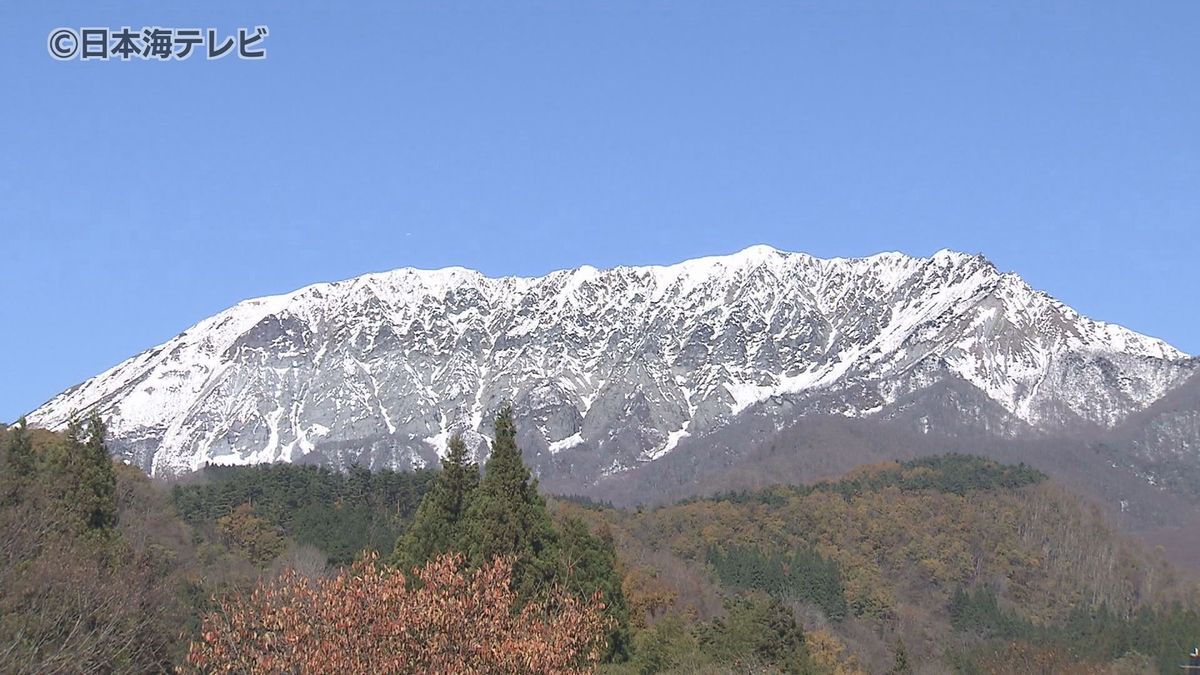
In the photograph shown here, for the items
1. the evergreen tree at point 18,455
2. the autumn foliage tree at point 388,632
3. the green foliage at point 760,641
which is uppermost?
the evergreen tree at point 18,455

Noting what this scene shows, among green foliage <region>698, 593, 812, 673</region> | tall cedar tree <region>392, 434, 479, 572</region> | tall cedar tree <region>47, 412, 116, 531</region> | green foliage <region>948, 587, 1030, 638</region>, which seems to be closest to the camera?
tall cedar tree <region>392, 434, 479, 572</region>

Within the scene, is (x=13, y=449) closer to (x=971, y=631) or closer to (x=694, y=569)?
(x=694, y=569)

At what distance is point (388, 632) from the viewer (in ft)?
60.4

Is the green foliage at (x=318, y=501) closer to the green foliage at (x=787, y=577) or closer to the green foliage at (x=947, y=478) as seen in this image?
the green foliage at (x=787, y=577)

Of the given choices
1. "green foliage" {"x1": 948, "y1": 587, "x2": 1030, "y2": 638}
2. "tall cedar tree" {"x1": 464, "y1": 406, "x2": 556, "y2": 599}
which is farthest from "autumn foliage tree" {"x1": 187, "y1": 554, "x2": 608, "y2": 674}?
"green foliage" {"x1": 948, "y1": 587, "x2": 1030, "y2": 638}

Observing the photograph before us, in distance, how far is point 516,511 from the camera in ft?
135

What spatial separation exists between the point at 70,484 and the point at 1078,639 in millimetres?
62120

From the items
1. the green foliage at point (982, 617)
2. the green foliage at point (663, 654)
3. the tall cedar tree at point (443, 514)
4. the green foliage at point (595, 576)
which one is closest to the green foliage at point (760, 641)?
the green foliage at point (663, 654)

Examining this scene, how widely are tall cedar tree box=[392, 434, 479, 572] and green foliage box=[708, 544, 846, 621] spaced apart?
175 feet

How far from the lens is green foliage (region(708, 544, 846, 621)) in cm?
10200

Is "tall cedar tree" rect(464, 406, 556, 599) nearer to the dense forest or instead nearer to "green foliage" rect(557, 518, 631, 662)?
the dense forest

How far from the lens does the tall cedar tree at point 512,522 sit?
3934 cm

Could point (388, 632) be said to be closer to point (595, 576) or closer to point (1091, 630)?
point (595, 576)

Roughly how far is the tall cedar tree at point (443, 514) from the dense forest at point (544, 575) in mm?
113
